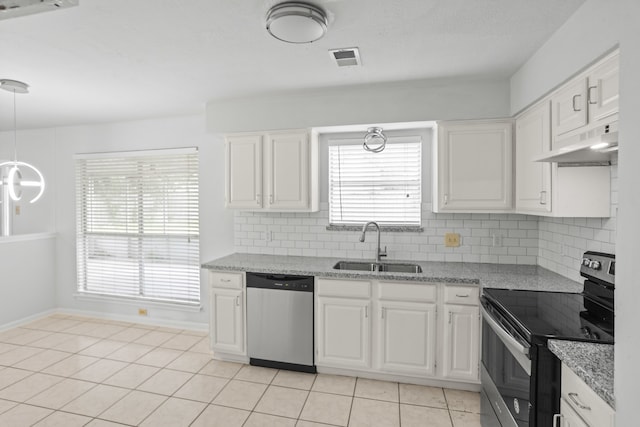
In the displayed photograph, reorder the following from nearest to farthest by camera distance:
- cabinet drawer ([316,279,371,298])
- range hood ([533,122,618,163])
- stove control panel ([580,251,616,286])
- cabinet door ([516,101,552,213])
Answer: range hood ([533,122,618,163]), stove control panel ([580,251,616,286]), cabinet door ([516,101,552,213]), cabinet drawer ([316,279,371,298])

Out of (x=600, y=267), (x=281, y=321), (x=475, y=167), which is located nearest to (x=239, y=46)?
(x=475, y=167)

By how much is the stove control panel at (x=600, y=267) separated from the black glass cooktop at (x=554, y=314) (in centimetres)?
14

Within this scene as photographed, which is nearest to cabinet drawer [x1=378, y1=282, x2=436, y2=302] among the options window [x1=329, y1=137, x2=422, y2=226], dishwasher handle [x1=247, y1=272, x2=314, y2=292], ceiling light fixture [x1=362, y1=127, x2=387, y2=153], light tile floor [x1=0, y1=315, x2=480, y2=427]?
dishwasher handle [x1=247, y1=272, x2=314, y2=292]

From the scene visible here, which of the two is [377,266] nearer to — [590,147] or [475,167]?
[475,167]

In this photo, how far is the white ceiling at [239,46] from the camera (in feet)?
5.99

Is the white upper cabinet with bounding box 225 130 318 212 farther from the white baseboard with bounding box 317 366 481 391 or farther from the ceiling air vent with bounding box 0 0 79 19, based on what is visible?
the ceiling air vent with bounding box 0 0 79 19

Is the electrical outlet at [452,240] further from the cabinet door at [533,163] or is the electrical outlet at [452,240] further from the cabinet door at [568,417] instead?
the cabinet door at [568,417]

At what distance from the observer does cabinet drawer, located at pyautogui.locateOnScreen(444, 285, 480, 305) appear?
2.60 metres

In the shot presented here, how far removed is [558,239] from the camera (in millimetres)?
2693

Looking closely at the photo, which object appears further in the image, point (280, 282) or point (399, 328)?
point (280, 282)

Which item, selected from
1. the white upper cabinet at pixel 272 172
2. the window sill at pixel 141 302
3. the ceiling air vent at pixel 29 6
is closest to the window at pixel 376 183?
the white upper cabinet at pixel 272 172

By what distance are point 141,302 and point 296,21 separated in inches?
153

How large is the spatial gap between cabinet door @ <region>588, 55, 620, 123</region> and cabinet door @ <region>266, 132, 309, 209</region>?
6.95 feet

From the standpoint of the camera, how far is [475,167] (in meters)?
2.91
